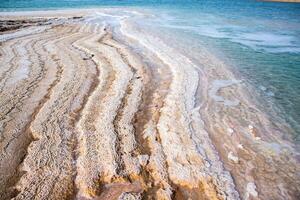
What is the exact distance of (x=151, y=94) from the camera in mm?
8016

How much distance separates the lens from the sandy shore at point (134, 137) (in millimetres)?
4410

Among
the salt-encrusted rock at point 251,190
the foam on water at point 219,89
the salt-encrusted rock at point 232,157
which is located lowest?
the foam on water at point 219,89

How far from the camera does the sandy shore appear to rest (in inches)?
174

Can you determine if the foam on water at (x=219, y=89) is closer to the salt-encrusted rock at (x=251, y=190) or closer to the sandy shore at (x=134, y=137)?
the sandy shore at (x=134, y=137)

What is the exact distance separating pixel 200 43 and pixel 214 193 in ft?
41.7

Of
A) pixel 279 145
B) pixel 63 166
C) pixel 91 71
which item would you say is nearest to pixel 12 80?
pixel 91 71

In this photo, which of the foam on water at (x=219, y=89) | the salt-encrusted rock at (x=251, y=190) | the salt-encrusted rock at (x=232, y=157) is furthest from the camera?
the foam on water at (x=219, y=89)

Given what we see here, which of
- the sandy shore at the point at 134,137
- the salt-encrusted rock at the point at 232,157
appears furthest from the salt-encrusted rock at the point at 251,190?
the salt-encrusted rock at the point at 232,157

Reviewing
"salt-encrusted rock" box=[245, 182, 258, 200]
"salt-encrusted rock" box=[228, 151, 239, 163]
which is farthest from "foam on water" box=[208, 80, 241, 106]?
"salt-encrusted rock" box=[245, 182, 258, 200]

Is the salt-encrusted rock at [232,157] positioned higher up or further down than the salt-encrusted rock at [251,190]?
further down

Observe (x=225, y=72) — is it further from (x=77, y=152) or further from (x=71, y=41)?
(x=71, y=41)

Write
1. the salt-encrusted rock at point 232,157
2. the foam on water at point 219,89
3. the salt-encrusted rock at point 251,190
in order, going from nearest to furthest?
1. the salt-encrusted rock at point 251,190
2. the salt-encrusted rock at point 232,157
3. the foam on water at point 219,89

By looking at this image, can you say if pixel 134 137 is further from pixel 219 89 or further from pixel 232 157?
pixel 219 89

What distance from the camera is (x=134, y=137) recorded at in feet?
18.7
